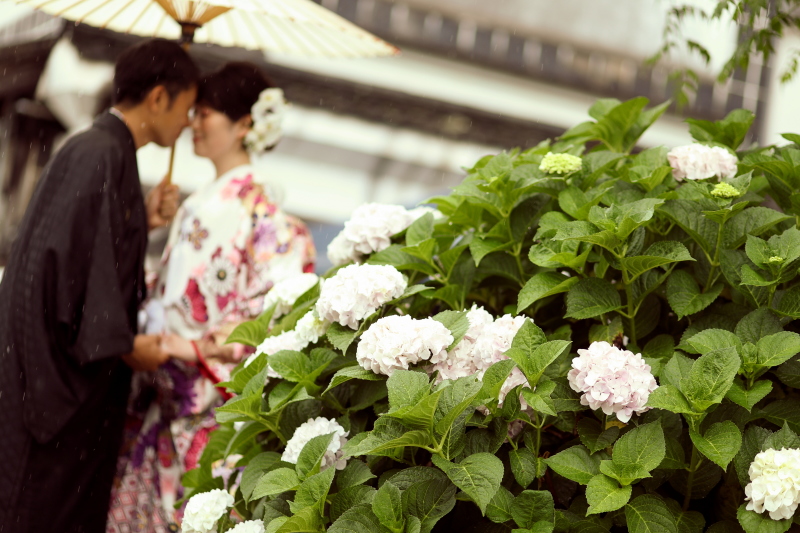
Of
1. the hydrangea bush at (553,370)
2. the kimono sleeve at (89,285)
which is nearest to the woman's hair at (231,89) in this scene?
the kimono sleeve at (89,285)

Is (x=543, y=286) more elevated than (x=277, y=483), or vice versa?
(x=543, y=286)

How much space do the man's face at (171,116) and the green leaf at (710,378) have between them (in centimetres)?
176

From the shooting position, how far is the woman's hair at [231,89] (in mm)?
2436

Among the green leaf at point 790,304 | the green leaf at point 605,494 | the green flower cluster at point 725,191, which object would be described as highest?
the green flower cluster at point 725,191

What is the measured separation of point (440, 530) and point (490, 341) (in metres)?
0.24

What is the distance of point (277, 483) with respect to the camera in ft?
3.09

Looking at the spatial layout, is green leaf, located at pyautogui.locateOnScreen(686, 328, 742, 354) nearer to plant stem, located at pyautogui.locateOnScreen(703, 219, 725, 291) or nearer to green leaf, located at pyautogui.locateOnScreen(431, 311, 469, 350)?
plant stem, located at pyautogui.locateOnScreen(703, 219, 725, 291)

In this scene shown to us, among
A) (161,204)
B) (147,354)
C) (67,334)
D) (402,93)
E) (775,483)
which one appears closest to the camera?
(775,483)

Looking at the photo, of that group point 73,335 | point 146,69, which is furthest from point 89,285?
point 146,69

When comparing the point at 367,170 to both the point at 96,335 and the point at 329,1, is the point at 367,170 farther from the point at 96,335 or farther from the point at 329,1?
the point at 96,335

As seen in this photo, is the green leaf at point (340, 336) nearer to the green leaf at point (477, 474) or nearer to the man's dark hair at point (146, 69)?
A: the green leaf at point (477, 474)

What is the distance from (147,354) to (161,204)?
50cm

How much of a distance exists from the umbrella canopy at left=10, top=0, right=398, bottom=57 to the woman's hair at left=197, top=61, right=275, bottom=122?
11cm

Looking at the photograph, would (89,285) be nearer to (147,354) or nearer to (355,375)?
(147,354)
